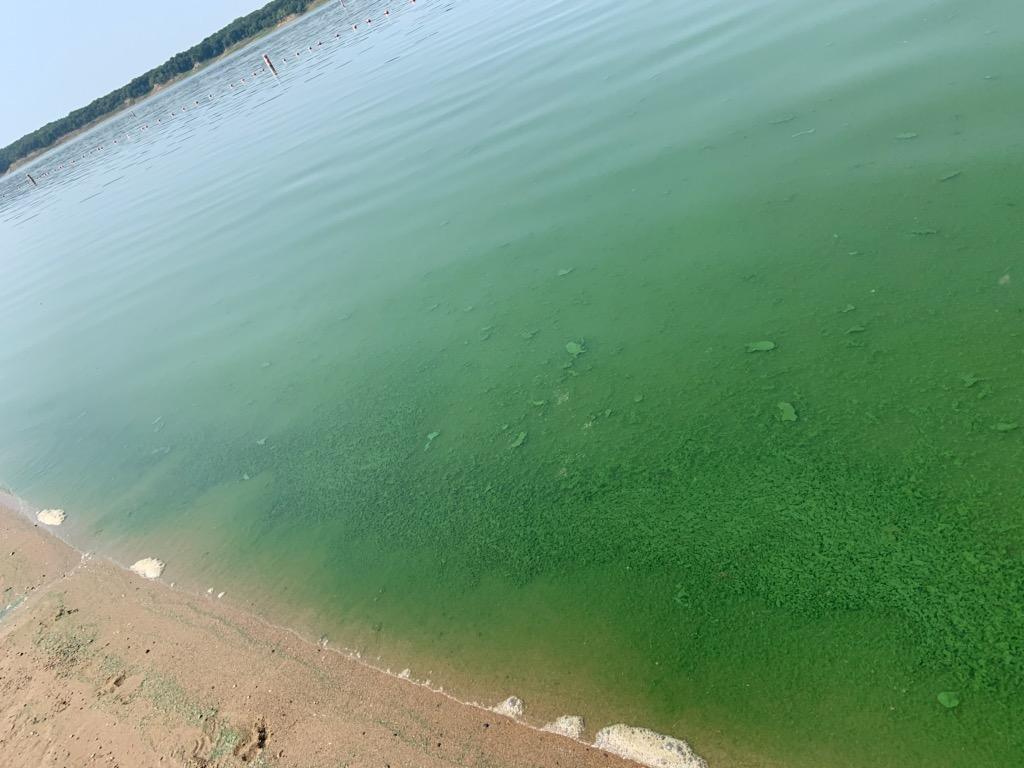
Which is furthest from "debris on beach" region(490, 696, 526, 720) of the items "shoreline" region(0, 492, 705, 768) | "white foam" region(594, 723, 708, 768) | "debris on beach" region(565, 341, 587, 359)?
"debris on beach" region(565, 341, 587, 359)

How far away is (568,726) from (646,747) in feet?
1.59

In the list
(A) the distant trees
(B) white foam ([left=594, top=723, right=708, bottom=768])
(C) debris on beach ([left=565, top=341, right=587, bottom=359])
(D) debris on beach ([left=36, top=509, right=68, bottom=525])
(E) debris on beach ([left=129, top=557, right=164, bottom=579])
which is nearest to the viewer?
(B) white foam ([left=594, top=723, right=708, bottom=768])

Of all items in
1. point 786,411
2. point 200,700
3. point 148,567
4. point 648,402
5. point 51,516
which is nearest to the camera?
point 200,700

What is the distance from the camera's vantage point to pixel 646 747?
3463mm

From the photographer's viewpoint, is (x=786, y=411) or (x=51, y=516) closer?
(x=786, y=411)

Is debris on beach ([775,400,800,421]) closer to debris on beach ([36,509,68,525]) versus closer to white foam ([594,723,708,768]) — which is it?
white foam ([594,723,708,768])

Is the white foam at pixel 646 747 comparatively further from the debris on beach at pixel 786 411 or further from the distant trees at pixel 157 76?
the distant trees at pixel 157 76

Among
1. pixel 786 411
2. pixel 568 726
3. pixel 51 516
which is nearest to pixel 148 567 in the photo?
pixel 51 516

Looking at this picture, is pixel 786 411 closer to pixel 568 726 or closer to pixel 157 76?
pixel 568 726

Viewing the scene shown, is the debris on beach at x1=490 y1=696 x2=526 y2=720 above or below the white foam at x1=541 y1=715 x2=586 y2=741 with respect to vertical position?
above

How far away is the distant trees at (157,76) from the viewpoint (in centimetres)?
6512

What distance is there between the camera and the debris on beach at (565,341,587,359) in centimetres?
660

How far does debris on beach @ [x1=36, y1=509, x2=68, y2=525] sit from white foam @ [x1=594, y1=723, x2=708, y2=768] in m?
7.02

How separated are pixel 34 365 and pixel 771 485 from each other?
545 inches
